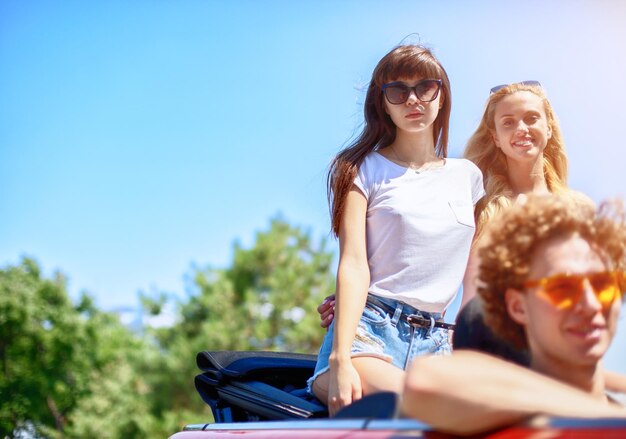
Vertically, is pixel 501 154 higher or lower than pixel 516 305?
higher

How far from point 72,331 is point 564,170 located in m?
23.9

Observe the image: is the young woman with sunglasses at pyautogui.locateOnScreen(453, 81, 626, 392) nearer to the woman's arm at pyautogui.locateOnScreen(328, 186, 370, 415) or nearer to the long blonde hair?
the long blonde hair

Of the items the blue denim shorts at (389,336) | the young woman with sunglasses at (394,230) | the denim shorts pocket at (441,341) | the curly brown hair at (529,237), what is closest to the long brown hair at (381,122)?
the young woman with sunglasses at (394,230)

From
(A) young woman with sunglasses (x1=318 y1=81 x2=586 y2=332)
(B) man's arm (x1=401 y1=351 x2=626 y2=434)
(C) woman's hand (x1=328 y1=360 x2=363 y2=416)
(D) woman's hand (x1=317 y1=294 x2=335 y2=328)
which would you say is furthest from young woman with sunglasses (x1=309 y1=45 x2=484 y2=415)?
(B) man's arm (x1=401 y1=351 x2=626 y2=434)

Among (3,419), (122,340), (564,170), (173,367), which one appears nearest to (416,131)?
(564,170)

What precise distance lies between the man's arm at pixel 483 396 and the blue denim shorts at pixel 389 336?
3.16ft

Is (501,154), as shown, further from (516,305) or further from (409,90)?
(516,305)

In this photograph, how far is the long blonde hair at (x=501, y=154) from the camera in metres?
3.01

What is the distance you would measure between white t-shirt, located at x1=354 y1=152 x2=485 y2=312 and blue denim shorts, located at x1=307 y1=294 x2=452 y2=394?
3 cm

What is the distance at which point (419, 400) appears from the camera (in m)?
1.47

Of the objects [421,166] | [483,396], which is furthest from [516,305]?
[421,166]

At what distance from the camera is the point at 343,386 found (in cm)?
232

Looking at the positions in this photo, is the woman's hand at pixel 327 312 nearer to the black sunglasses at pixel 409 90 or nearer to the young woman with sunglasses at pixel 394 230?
the young woman with sunglasses at pixel 394 230

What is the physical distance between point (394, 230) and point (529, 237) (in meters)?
1.04
